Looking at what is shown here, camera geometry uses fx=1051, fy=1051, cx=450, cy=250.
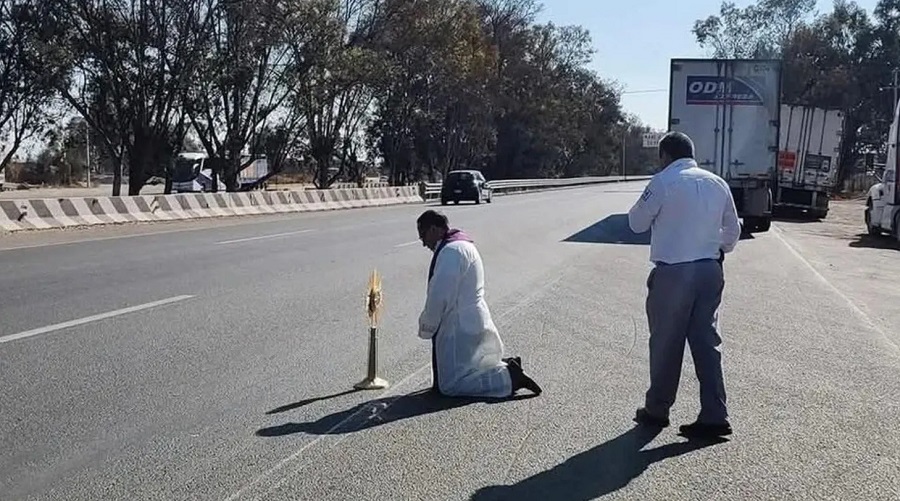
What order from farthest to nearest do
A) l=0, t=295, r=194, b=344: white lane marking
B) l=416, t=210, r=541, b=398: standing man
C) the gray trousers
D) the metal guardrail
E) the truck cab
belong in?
the metal guardrail → the truck cab → l=0, t=295, r=194, b=344: white lane marking → l=416, t=210, r=541, b=398: standing man → the gray trousers

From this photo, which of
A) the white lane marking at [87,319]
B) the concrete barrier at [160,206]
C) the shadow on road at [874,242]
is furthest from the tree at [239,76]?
the white lane marking at [87,319]

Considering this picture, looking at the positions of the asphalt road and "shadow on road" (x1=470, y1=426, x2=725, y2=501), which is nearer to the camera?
"shadow on road" (x1=470, y1=426, x2=725, y2=501)

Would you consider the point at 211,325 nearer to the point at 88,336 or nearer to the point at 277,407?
Answer: the point at 88,336

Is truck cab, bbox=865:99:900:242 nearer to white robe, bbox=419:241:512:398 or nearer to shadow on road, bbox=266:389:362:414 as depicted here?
white robe, bbox=419:241:512:398

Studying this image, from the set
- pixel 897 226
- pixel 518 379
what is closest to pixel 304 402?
pixel 518 379

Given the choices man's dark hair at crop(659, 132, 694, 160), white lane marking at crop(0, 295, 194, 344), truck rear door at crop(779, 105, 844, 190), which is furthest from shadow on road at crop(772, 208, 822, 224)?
man's dark hair at crop(659, 132, 694, 160)

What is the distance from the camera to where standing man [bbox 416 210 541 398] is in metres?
7.08

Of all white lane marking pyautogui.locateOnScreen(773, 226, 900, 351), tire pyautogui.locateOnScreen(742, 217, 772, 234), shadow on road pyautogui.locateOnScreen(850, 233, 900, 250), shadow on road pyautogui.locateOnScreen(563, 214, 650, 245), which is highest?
white lane marking pyautogui.locateOnScreen(773, 226, 900, 351)

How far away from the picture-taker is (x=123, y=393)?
7.09 meters

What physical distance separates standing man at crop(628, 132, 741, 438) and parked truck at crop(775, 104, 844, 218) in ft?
101

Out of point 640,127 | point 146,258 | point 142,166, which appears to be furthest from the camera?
point 640,127

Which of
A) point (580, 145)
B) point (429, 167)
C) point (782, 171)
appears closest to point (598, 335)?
point (782, 171)

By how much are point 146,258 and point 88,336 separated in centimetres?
754

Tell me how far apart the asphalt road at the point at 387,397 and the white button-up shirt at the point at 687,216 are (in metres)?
1.13
